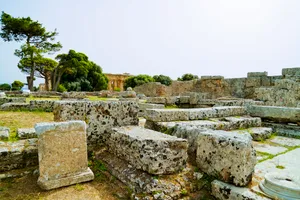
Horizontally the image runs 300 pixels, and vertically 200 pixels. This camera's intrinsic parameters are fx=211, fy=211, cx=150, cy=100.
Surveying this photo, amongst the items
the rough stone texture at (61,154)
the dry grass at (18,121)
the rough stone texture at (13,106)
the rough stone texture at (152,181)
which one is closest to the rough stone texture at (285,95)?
the rough stone texture at (152,181)

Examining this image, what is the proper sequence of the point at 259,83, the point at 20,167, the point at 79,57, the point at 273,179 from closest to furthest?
1. the point at 273,179
2. the point at 20,167
3. the point at 259,83
4. the point at 79,57

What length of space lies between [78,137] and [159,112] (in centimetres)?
173

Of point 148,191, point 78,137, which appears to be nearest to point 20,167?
point 78,137

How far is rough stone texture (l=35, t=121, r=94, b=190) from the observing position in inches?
95.9

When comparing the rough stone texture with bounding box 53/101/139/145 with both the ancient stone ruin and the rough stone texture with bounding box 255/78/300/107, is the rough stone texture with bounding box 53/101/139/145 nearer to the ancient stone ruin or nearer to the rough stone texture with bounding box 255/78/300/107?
the ancient stone ruin

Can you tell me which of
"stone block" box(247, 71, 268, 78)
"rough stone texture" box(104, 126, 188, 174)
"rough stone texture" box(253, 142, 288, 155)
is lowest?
"rough stone texture" box(253, 142, 288, 155)

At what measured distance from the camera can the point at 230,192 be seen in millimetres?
2109

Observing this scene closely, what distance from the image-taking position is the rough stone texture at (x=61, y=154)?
2436 mm

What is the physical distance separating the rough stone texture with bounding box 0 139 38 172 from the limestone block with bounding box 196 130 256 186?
2328 mm

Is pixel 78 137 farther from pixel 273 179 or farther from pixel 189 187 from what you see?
pixel 273 179

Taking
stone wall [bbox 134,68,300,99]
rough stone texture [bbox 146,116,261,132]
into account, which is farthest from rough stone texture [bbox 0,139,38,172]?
stone wall [bbox 134,68,300,99]

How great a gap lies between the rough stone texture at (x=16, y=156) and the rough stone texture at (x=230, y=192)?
246 centimetres

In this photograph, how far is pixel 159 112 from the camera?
4.00 metres

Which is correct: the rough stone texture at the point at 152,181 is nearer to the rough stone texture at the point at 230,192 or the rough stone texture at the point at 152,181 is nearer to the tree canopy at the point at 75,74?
the rough stone texture at the point at 230,192
